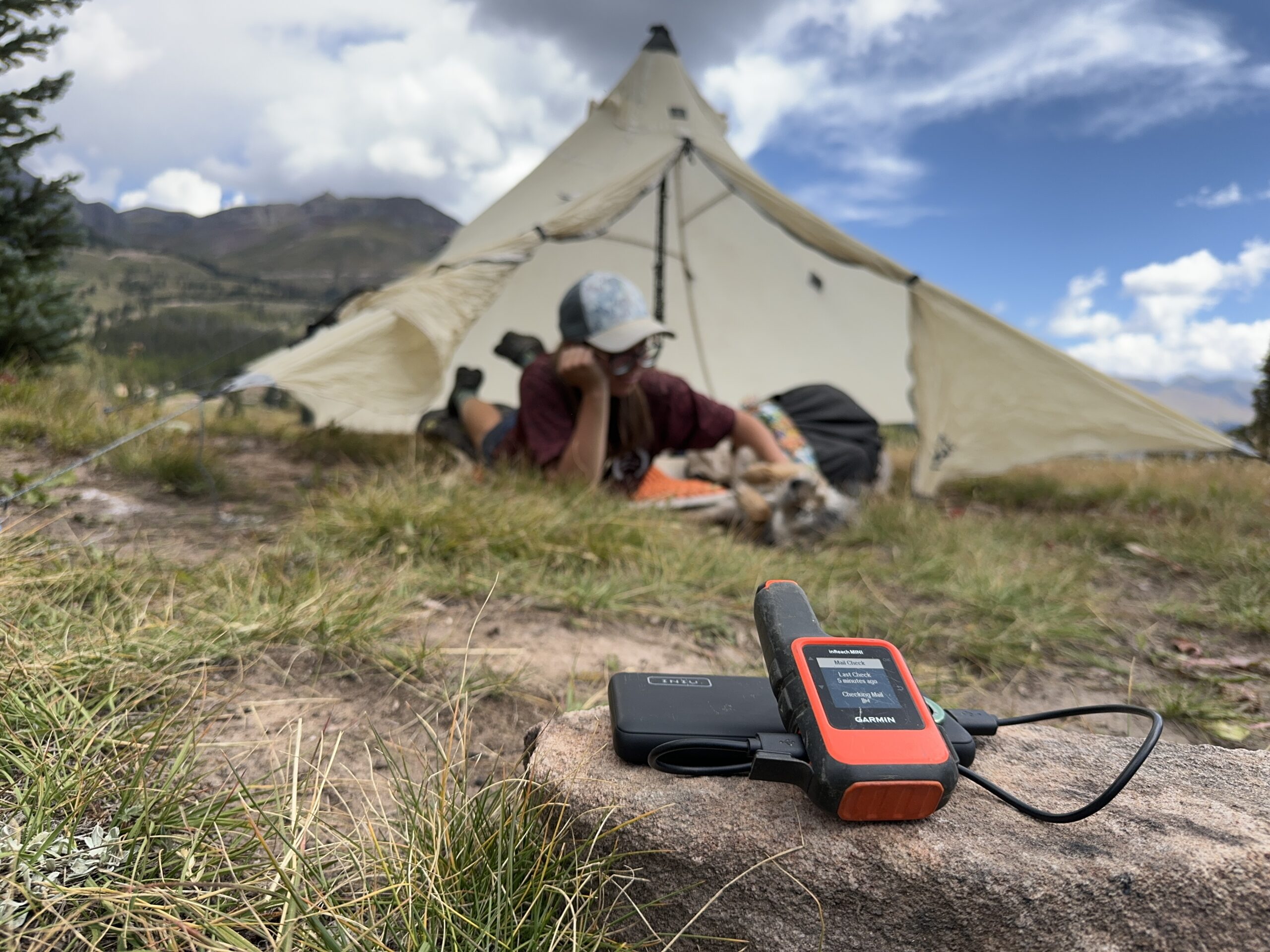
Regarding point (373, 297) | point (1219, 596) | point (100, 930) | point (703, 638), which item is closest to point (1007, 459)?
point (1219, 596)

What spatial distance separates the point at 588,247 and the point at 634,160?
46.3 inches

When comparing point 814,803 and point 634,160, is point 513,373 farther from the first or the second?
point 814,803

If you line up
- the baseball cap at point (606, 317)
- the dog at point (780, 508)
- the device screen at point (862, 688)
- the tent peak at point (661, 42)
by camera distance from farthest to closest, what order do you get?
the tent peak at point (661, 42) → the dog at point (780, 508) → the baseball cap at point (606, 317) → the device screen at point (862, 688)

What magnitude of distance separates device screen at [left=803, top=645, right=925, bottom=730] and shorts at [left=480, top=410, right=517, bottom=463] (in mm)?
2813

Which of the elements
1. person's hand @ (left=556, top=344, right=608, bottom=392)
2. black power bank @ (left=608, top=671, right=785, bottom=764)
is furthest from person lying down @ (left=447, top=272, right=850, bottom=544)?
black power bank @ (left=608, top=671, right=785, bottom=764)

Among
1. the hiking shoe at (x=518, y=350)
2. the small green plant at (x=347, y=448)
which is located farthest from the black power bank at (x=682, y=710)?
the hiking shoe at (x=518, y=350)

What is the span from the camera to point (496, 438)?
3.76m

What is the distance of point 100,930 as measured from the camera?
774 mm

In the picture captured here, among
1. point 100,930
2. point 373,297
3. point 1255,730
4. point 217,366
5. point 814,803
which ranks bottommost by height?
point 1255,730

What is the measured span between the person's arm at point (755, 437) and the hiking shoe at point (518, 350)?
4.44 ft

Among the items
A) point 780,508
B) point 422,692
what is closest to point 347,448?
point 780,508

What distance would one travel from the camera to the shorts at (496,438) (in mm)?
3672

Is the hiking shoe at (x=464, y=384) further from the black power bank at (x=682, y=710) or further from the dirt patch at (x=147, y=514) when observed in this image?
the black power bank at (x=682, y=710)

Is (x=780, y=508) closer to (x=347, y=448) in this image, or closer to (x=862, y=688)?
(x=862, y=688)
